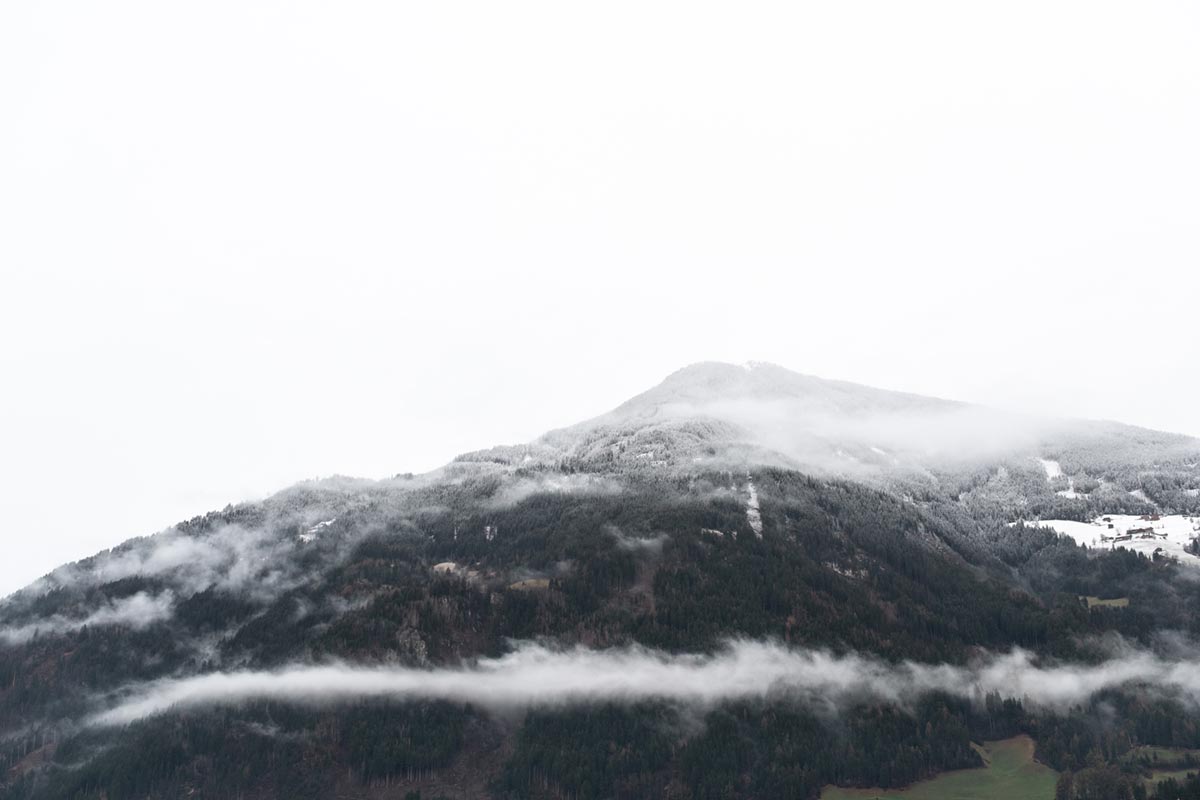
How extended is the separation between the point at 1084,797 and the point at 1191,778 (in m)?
23.7

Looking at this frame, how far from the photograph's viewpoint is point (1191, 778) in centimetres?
19462

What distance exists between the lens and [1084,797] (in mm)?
197125
